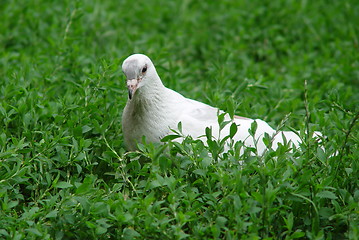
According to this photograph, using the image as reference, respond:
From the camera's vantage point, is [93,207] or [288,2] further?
[288,2]

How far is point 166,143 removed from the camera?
3.57 meters

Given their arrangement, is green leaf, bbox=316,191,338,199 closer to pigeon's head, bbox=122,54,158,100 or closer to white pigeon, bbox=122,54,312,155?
white pigeon, bbox=122,54,312,155

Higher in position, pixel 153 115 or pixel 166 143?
pixel 153 115

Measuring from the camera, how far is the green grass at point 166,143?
311cm

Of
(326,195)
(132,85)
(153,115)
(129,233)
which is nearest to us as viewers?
(129,233)

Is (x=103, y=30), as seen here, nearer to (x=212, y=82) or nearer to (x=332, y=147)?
(x=212, y=82)

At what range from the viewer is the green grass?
3109 mm

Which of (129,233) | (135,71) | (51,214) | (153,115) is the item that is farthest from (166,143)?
(51,214)

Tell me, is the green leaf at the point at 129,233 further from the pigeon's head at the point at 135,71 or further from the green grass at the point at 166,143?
the pigeon's head at the point at 135,71

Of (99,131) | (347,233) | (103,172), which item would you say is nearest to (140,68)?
(99,131)

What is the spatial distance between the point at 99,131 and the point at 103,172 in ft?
0.98

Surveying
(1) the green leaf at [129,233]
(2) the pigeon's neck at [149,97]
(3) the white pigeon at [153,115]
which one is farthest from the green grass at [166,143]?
(2) the pigeon's neck at [149,97]

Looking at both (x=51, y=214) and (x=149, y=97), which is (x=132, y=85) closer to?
(x=149, y=97)

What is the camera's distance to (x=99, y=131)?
151 inches
